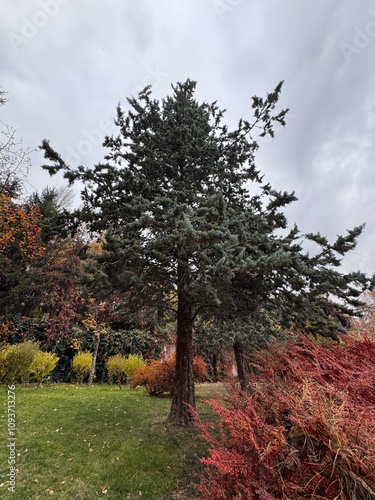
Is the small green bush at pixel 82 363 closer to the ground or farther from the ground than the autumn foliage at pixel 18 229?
closer to the ground

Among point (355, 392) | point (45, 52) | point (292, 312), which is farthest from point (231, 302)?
point (45, 52)

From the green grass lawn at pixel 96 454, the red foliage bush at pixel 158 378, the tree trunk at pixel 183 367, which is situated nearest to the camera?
the green grass lawn at pixel 96 454

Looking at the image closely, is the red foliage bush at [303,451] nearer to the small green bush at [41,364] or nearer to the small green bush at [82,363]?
the small green bush at [41,364]

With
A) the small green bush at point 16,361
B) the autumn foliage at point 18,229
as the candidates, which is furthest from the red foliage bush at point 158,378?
the autumn foliage at point 18,229

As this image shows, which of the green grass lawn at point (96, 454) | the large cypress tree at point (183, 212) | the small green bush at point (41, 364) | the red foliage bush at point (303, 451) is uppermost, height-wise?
the large cypress tree at point (183, 212)

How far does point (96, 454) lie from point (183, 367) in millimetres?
2522

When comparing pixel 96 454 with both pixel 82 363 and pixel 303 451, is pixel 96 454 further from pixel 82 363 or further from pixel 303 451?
pixel 82 363

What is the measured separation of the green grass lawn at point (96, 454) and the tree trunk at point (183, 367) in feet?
1.23

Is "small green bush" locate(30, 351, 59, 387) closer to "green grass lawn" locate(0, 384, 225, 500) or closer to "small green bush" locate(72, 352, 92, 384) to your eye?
"small green bush" locate(72, 352, 92, 384)

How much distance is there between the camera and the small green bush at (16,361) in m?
8.95

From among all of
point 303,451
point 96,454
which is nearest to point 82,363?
point 96,454

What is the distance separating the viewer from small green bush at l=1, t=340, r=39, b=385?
29.4 feet

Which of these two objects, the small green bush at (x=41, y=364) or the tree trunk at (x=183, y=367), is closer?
the tree trunk at (x=183, y=367)

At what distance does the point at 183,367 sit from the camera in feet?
21.5
